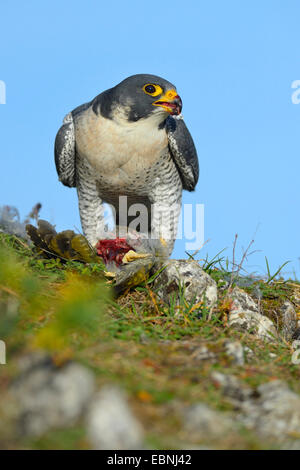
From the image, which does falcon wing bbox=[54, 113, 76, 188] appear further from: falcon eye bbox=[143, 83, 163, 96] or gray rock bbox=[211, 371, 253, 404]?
gray rock bbox=[211, 371, 253, 404]

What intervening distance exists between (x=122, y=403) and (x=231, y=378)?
0.94m

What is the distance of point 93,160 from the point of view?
20.9ft

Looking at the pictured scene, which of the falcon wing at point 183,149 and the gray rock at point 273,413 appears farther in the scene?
the falcon wing at point 183,149

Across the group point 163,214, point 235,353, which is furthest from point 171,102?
point 235,353

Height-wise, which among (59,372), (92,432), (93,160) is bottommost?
(92,432)

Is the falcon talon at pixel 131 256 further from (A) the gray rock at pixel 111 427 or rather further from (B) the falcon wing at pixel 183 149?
(A) the gray rock at pixel 111 427

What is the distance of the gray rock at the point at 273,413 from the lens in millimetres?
2408

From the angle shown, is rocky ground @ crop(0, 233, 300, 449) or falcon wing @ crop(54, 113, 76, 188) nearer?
rocky ground @ crop(0, 233, 300, 449)

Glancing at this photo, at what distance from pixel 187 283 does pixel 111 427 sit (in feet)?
10.4

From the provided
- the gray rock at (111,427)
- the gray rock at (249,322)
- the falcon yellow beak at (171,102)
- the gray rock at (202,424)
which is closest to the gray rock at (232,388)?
the gray rock at (202,424)

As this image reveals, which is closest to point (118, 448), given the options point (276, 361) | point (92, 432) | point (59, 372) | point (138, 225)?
point (92, 432)

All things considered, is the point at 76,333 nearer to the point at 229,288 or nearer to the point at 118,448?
the point at 118,448

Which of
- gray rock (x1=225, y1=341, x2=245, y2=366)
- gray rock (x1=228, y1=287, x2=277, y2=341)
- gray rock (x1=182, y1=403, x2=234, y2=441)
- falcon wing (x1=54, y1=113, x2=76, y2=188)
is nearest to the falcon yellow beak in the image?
falcon wing (x1=54, y1=113, x2=76, y2=188)

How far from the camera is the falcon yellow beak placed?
19.2ft
